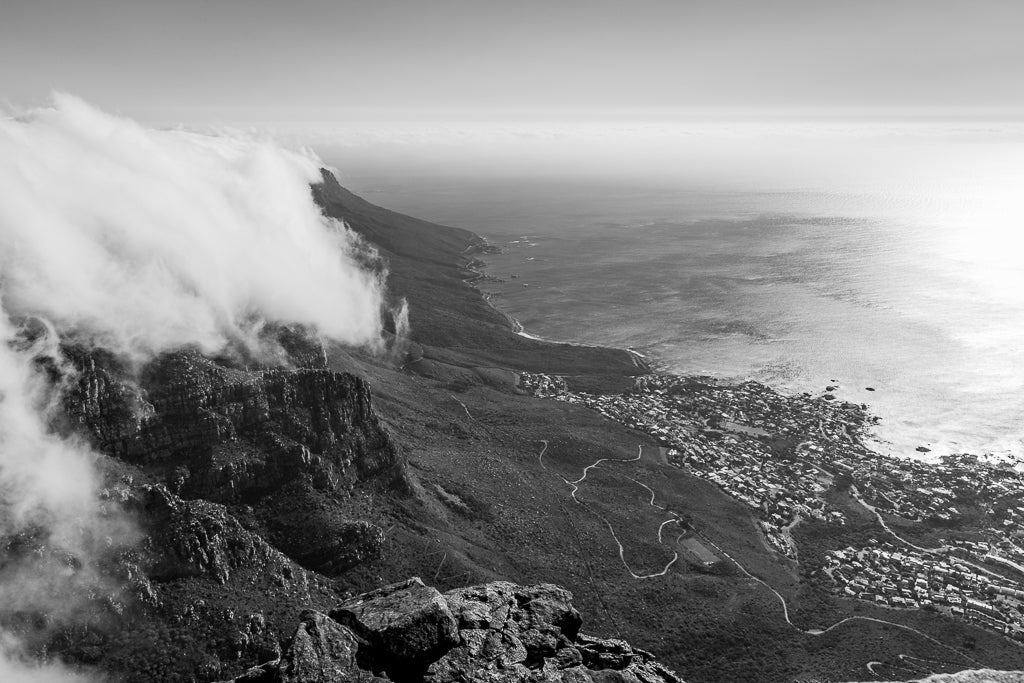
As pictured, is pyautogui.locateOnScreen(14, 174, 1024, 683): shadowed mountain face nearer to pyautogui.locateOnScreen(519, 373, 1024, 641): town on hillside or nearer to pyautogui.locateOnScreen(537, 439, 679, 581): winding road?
pyautogui.locateOnScreen(537, 439, 679, 581): winding road

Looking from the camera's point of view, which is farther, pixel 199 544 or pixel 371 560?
pixel 371 560

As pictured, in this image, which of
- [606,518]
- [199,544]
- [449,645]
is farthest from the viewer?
[606,518]

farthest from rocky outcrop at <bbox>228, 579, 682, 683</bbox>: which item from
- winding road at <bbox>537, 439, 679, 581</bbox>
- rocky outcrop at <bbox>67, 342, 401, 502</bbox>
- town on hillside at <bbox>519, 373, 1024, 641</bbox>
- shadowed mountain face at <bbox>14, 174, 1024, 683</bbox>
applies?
town on hillside at <bbox>519, 373, 1024, 641</bbox>

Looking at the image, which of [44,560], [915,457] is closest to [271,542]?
[44,560]

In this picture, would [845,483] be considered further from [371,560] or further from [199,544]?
[199,544]

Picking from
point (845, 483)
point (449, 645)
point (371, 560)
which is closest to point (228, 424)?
point (371, 560)

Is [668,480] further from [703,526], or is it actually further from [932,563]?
[932,563]
